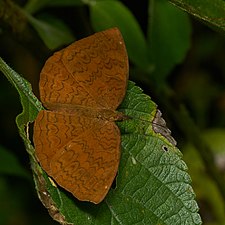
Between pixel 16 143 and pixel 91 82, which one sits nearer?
pixel 91 82

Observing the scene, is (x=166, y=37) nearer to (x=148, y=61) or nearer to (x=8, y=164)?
(x=148, y=61)

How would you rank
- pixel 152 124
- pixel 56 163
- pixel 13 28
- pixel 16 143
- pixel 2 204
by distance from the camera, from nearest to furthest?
pixel 56 163
pixel 152 124
pixel 13 28
pixel 2 204
pixel 16 143

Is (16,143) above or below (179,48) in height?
below

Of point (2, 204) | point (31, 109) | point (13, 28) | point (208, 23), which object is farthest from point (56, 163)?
point (2, 204)

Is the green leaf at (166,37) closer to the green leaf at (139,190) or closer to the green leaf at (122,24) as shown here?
the green leaf at (122,24)

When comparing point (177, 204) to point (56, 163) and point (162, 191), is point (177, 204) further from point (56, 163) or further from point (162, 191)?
point (56, 163)

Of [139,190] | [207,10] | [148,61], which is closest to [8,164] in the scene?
[148,61]

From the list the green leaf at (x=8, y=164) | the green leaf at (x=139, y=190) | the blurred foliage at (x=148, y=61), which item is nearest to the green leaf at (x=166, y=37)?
the blurred foliage at (x=148, y=61)
